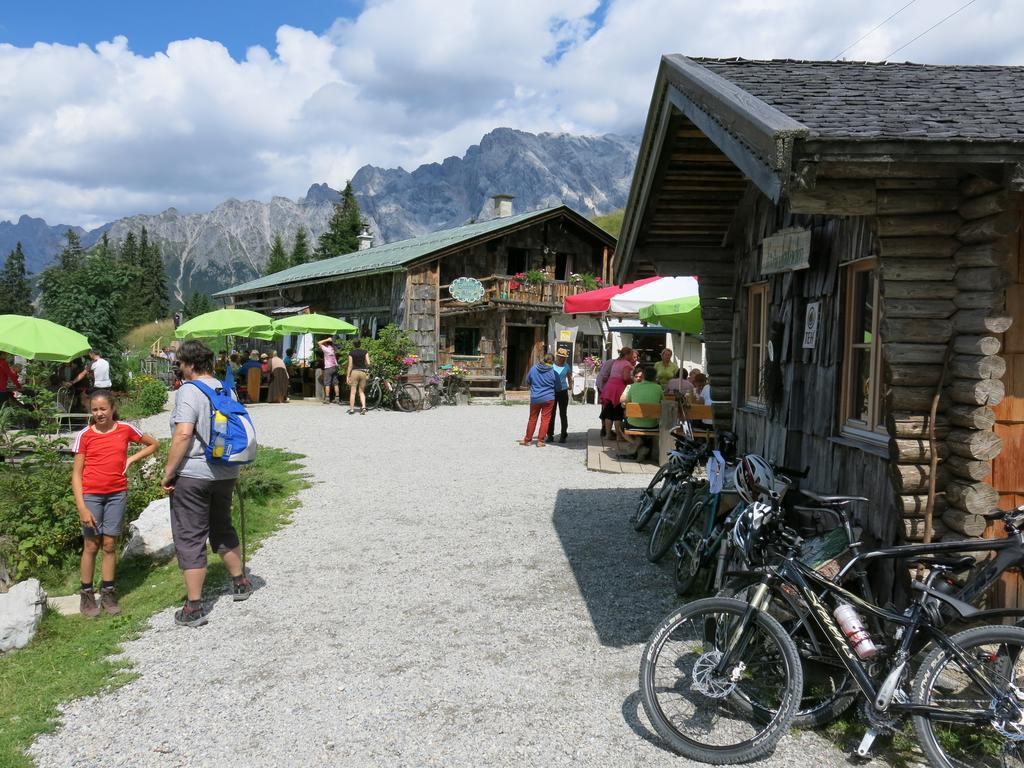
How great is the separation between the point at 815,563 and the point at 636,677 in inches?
45.2

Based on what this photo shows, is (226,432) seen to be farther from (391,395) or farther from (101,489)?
(391,395)

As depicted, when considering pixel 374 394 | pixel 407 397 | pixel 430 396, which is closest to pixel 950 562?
pixel 407 397

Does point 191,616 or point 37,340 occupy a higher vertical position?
point 37,340

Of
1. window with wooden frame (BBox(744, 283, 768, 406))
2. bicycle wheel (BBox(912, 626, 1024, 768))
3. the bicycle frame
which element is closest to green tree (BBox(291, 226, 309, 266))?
window with wooden frame (BBox(744, 283, 768, 406))

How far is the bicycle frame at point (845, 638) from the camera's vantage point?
10.2 ft

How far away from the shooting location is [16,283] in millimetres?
97625

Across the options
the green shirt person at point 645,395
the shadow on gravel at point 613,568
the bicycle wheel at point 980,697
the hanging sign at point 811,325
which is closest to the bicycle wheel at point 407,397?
the green shirt person at point 645,395

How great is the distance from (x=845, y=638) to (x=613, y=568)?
2.97 m

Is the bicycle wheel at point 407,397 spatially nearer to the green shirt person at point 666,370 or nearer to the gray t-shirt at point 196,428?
the green shirt person at point 666,370

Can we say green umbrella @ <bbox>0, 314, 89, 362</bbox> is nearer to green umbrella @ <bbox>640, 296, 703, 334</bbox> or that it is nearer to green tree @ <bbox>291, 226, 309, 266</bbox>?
green umbrella @ <bbox>640, 296, 703, 334</bbox>

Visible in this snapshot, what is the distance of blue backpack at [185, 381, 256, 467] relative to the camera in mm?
5070

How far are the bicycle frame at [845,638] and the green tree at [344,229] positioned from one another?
62136 millimetres

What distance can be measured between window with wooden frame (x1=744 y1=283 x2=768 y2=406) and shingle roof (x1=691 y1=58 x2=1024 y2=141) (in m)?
2.13

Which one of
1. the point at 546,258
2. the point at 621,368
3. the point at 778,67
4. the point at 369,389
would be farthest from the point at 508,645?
the point at 546,258
